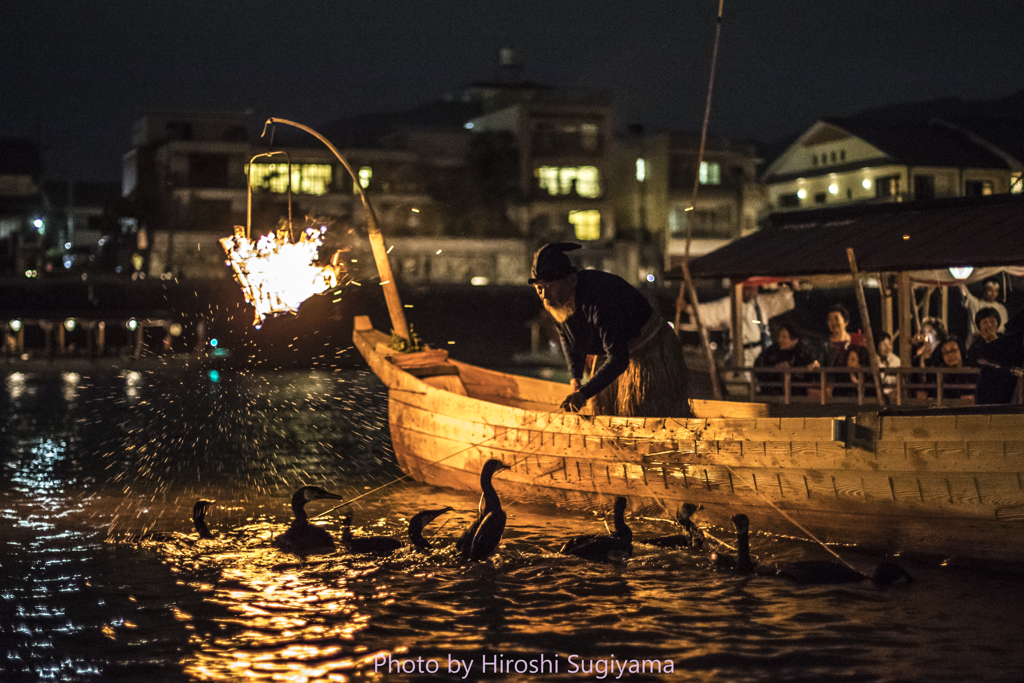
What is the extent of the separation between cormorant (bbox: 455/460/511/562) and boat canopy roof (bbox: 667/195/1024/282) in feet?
24.7

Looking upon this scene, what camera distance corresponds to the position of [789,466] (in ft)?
30.6

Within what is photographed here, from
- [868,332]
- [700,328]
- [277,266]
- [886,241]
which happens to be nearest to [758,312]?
[700,328]

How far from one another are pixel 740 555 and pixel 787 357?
7.70 meters

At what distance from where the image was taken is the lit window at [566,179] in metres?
57.0

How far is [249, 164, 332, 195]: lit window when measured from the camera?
172 ft

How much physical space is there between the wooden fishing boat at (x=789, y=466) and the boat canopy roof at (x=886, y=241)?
145 inches

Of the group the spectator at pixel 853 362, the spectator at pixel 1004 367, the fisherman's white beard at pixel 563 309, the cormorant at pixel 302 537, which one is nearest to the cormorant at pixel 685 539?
the fisherman's white beard at pixel 563 309

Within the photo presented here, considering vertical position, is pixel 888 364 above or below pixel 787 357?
below

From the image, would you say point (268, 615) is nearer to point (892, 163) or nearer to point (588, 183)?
point (892, 163)

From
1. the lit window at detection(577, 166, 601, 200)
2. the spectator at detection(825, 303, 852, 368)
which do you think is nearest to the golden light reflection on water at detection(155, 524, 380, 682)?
the spectator at detection(825, 303, 852, 368)

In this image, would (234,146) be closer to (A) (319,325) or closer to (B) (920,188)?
(A) (319,325)

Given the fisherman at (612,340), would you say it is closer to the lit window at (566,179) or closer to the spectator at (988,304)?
the spectator at (988,304)

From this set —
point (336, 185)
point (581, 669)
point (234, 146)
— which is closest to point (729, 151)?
point (336, 185)

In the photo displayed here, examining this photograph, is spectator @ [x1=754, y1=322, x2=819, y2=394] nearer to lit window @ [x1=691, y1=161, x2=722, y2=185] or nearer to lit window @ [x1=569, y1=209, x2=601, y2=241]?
lit window @ [x1=569, y1=209, x2=601, y2=241]
